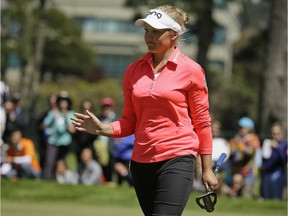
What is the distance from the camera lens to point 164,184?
22.5ft

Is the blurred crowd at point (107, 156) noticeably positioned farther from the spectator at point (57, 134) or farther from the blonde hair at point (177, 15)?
the blonde hair at point (177, 15)

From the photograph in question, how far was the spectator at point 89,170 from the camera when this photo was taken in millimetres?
16359

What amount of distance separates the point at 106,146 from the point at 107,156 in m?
0.35

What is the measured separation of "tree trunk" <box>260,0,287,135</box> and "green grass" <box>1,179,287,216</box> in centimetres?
1035

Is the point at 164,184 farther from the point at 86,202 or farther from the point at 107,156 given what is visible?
the point at 107,156

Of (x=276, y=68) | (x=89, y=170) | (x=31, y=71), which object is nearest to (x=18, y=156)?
(x=89, y=170)

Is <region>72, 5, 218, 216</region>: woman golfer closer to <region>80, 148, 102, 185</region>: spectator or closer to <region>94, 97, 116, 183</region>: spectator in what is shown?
<region>94, 97, 116, 183</region>: spectator

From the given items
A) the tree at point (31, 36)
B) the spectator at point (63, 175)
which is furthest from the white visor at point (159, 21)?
the tree at point (31, 36)

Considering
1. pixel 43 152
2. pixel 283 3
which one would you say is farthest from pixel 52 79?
pixel 43 152

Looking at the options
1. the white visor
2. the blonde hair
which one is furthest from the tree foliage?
the white visor

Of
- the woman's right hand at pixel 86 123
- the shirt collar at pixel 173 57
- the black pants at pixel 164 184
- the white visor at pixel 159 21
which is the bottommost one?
the black pants at pixel 164 184

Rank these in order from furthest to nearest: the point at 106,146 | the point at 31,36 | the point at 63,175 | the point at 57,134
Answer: the point at 31,36
the point at 106,146
the point at 63,175
the point at 57,134

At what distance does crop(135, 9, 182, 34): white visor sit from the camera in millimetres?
6980

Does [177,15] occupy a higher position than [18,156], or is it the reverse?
[177,15]
